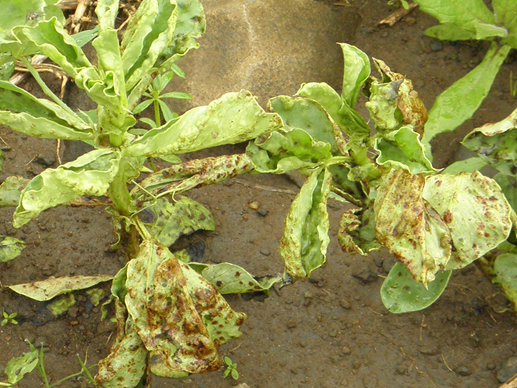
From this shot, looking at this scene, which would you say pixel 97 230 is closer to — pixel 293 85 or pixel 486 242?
pixel 293 85

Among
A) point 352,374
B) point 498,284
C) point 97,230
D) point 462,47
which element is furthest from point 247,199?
point 462,47

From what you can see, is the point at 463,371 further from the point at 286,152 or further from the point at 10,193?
the point at 10,193

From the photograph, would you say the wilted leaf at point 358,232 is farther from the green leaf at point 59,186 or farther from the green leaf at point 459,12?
the green leaf at point 459,12

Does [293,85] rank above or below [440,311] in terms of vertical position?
above

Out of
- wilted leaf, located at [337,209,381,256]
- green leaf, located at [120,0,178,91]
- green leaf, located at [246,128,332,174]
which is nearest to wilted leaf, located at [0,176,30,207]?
green leaf, located at [120,0,178,91]

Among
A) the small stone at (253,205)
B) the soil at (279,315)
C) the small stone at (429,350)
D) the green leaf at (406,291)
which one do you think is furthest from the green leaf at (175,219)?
the small stone at (429,350)

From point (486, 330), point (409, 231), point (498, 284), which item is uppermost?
point (409, 231)

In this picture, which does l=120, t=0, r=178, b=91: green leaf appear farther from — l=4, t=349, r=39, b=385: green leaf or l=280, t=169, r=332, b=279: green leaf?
l=4, t=349, r=39, b=385: green leaf
